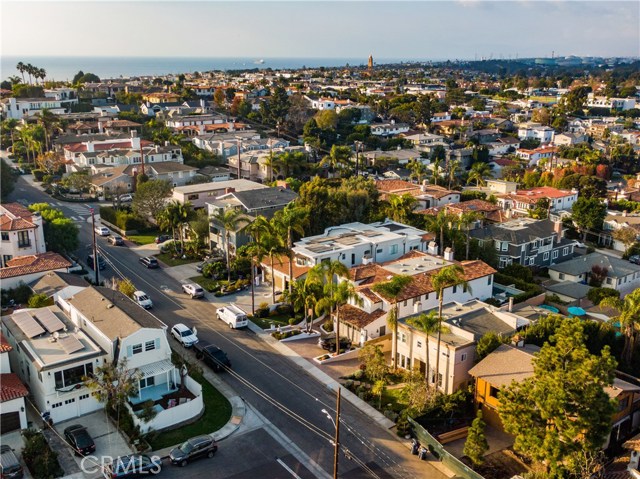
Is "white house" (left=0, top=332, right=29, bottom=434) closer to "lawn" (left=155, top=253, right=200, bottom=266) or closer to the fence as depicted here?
the fence

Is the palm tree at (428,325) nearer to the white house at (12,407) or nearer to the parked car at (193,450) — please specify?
the parked car at (193,450)

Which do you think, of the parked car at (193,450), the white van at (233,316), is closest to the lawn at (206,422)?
the parked car at (193,450)

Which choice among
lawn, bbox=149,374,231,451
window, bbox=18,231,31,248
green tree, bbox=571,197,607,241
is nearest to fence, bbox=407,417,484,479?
lawn, bbox=149,374,231,451

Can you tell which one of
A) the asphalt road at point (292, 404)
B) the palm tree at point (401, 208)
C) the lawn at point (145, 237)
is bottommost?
the asphalt road at point (292, 404)

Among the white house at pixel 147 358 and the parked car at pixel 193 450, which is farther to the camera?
the white house at pixel 147 358

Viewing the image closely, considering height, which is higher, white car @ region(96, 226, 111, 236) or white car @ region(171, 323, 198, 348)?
white car @ region(96, 226, 111, 236)

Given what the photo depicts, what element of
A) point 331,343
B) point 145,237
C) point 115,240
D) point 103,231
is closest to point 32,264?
point 115,240
